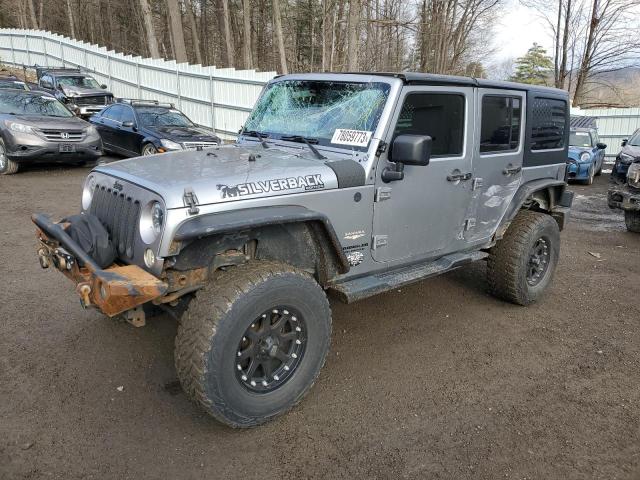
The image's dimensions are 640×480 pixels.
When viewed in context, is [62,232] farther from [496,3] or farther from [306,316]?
[496,3]

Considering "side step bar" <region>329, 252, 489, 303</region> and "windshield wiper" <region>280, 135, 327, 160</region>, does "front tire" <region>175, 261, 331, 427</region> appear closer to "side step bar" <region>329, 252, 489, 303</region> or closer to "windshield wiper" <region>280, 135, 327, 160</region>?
"side step bar" <region>329, 252, 489, 303</region>

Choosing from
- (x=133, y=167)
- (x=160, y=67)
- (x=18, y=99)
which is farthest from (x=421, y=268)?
(x=160, y=67)

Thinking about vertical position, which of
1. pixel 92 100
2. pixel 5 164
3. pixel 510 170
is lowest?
pixel 5 164

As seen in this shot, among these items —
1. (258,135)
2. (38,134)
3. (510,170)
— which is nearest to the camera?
(258,135)

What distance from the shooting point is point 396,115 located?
3.59m

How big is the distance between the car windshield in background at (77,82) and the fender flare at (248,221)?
18639mm

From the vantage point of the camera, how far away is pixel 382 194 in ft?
11.8

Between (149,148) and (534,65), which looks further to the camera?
(534,65)

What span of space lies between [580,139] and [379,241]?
523 inches

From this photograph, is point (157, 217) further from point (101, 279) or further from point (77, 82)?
point (77, 82)

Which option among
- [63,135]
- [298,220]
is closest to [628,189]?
[298,220]

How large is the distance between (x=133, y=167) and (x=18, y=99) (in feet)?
31.0

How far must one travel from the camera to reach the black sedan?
Answer: 11.1 meters

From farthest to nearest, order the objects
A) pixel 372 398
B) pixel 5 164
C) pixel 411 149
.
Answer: pixel 5 164 < pixel 372 398 < pixel 411 149
